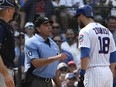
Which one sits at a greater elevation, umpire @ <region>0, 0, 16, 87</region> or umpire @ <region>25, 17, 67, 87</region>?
umpire @ <region>0, 0, 16, 87</region>

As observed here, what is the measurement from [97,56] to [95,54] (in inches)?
1.7

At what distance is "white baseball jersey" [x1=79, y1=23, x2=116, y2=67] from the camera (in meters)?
6.41

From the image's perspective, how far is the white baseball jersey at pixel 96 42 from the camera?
21.0 ft

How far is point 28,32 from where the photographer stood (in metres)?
10.5

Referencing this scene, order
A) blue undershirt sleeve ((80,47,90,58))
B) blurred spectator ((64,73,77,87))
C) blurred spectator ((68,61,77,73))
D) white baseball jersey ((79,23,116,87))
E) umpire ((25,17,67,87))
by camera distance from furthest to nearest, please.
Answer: blurred spectator ((68,61,77,73)) < blurred spectator ((64,73,77,87)) < umpire ((25,17,67,87)) < white baseball jersey ((79,23,116,87)) < blue undershirt sleeve ((80,47,90,58))

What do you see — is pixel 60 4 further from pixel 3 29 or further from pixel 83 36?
pixel 3 29

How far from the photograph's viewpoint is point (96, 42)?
644 centimetres

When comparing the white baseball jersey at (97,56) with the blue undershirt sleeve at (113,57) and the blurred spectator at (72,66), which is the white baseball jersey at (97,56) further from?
the blurred spectator at (72,66)

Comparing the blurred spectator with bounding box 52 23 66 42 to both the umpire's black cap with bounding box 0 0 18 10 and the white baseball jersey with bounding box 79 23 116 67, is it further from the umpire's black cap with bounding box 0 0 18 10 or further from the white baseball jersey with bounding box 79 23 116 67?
the umpire's black cap with bounding box 0 0 18 10

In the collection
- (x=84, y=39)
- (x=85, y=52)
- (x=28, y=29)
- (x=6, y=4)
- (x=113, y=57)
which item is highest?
(x=6, y=4)

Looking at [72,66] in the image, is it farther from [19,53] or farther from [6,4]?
[6,4]

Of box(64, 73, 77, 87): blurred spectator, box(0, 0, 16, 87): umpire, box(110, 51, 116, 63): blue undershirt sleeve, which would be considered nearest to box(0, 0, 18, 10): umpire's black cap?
box(0, 0, 16, 87): umpire

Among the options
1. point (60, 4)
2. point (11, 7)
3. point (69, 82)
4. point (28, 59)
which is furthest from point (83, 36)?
point (60, 4)

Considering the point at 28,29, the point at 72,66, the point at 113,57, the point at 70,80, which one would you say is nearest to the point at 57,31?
the point at 28,29
